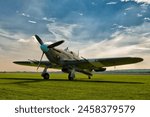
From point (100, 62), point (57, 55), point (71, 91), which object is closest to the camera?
point (71, 91)

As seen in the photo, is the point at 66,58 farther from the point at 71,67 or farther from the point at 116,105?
the point at 116,105

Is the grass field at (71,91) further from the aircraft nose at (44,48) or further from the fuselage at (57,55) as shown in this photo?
the fuselage at (57,55)

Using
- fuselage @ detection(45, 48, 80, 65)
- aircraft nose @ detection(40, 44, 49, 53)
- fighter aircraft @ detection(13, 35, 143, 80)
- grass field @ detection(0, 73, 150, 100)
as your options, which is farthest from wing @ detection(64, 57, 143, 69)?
grass field @ detection(0, 73, 150, 100)

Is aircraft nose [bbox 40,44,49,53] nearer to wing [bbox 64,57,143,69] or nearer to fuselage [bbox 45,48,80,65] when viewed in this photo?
fuselage [bbox 45,48,80,65]

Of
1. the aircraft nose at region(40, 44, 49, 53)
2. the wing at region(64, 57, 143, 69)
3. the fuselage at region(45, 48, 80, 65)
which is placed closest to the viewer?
the wing at region(64, 57, 143, 69)

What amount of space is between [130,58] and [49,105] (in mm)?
19940

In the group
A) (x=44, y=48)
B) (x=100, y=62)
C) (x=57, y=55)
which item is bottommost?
(x=100, y=62)

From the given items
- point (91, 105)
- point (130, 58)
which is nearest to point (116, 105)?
point (91, 105)

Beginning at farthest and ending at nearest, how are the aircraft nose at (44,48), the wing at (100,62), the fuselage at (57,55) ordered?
the fuselage at (57,55), the aircraft nose at (44,48), the wing at (100,62)

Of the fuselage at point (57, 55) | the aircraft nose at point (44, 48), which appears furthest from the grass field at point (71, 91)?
the fuselage at point (57, 55)

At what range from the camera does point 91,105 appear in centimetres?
1089

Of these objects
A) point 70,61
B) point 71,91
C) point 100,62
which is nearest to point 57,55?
point 70,61

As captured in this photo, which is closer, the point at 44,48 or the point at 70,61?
the point at 44,48

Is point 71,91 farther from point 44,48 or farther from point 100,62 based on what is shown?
point 100,62
